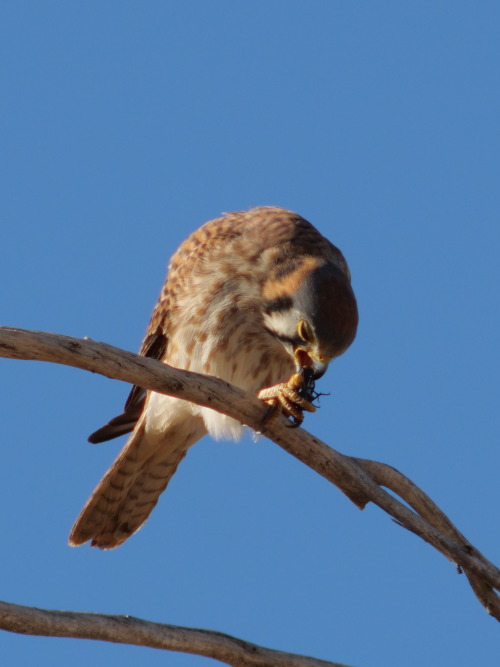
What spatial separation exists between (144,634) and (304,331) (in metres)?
2.02

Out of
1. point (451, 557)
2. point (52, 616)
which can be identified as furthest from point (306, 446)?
point (52, 616)

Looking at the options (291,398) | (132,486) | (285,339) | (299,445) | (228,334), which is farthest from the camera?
(132,486)

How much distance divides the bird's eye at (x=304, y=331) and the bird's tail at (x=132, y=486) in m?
1.06

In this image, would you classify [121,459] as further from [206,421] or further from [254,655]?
[254,655]

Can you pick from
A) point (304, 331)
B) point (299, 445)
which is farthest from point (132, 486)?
point (299, 445)

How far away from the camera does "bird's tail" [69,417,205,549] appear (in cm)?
585

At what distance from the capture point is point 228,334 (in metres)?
5.37

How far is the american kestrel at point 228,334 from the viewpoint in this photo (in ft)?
16.6

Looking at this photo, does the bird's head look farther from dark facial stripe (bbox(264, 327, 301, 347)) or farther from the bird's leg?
the bird's leg

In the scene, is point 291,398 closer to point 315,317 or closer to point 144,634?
point 315,317

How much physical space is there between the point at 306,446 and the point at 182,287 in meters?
1.77

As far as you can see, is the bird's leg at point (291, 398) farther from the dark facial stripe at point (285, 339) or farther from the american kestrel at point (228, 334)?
the dark facial stripe at point (285, 339)

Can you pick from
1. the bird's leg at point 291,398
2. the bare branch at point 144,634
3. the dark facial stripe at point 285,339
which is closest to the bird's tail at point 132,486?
the dark facial stripe at point 285,339

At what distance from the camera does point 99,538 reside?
588cm
